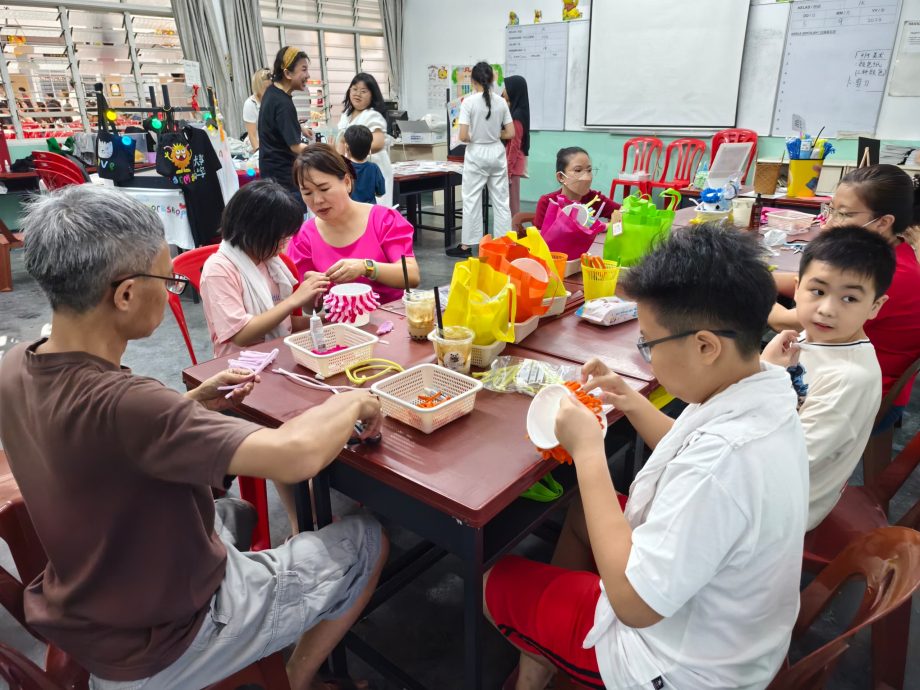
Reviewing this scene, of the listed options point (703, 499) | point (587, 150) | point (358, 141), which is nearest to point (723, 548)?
point (703, 499)

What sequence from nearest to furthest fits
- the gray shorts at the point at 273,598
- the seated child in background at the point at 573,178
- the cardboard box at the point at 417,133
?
the gray shorts at the point at 273,598, the seated child in background at the point at 573,178, the cardboard box at the point at 417,133

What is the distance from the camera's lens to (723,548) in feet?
2.58

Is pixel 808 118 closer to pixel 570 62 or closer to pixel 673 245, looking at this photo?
pixel 570 62

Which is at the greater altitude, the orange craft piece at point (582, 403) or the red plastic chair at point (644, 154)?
the red plastic chair at point (644, 154)

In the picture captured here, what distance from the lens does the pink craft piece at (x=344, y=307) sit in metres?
1.77

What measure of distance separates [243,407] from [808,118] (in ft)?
19.9

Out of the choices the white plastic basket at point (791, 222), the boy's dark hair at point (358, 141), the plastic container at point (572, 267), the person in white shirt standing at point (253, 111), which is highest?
the person in white shirt standing at point (253, 111)

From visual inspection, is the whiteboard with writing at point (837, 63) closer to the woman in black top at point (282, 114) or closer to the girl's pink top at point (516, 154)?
the girl's pink top at point (516, 154)

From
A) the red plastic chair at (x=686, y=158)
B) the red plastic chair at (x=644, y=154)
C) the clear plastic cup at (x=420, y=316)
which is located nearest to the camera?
the clear plastic cup at (x=420, y=316)

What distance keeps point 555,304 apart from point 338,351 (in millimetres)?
758

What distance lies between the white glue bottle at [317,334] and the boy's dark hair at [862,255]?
1.27 metres

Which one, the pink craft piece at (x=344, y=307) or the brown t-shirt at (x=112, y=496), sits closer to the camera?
the brown t-shirt at (x=112, y=496)

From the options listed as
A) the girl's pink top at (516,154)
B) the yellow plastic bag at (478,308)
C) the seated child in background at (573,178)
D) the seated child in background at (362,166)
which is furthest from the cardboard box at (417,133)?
the yellow plastic bag at (478,308)

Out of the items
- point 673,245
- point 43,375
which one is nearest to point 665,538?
point 673,245
